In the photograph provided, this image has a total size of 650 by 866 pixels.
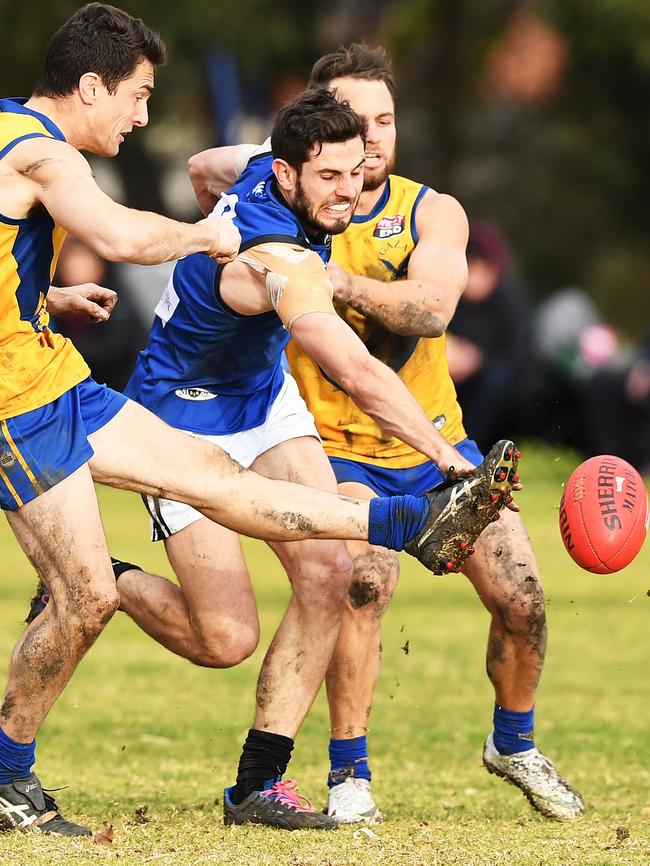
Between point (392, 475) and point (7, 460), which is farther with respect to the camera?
point (392, 475)

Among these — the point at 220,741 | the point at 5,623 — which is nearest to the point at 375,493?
the point at 220,741

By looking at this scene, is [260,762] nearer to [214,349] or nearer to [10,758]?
[10,758]

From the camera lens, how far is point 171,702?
28.7 ft

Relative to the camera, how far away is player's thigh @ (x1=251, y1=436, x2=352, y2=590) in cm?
598

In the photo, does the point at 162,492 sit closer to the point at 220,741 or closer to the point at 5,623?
the point at 220,741

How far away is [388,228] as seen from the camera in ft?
21.6

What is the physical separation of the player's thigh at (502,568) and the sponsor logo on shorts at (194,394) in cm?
121

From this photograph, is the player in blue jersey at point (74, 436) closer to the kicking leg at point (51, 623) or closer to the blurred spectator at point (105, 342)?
the kicking leg at point (51, 623)

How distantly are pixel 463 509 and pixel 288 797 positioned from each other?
1.29 m

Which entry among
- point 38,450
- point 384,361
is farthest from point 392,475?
point 38,450

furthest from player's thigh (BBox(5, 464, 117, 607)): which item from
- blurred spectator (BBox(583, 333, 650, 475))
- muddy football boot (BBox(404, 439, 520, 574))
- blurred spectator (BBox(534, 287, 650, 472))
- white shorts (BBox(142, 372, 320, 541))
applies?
blurred spectator (BBox(583, 333, 650, 475))

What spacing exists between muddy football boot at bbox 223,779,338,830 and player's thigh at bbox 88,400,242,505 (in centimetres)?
111

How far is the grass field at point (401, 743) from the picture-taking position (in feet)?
17.7

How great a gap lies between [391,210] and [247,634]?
1.84m
